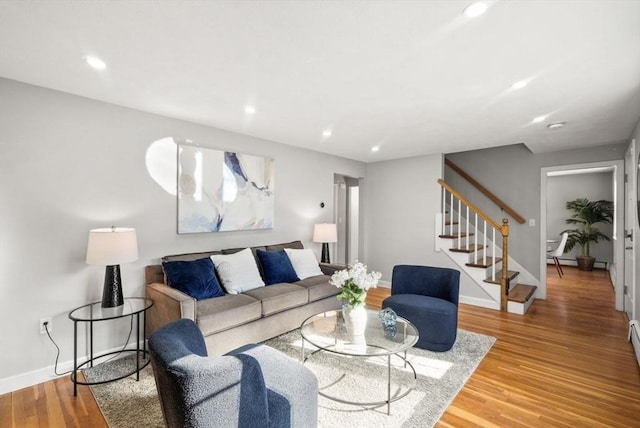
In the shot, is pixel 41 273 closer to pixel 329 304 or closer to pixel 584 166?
pixel 329 304

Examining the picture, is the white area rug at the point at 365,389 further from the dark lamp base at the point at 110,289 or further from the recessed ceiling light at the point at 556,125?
the recessed ceiling light at the point at 556,125

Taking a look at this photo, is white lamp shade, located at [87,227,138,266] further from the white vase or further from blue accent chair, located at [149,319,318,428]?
the white vase

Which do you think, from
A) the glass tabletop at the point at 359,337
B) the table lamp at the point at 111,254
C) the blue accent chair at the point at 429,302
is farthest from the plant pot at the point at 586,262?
the table lamp at the point at 111,254

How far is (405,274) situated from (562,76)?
229cm

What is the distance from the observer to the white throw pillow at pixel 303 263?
3.95 m

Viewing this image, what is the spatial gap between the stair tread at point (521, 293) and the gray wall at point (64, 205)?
4372mm

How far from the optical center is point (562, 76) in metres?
2.26

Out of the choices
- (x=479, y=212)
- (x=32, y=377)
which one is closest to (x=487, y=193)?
(x=479, y=212)

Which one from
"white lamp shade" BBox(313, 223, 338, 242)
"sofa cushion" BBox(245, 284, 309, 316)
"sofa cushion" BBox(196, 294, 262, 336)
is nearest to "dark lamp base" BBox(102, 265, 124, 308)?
"sofa cushion" BBox(196, 294, 262, 336)

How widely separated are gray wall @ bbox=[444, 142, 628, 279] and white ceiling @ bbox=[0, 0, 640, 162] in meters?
1.57

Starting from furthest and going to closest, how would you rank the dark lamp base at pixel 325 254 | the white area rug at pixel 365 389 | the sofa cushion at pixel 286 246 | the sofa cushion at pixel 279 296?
the dark lamp base at pixel 325 254
the sofa cushion at pixel 286 246
the sofa cushion at pixel 279 296
the white area rug at pixel 365 389

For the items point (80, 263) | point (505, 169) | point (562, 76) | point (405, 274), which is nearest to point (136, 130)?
point (80, 263)

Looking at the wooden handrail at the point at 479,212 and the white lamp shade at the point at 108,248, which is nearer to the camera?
the white lamp shade at the point at 108,248

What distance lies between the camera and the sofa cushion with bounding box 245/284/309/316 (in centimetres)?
308
